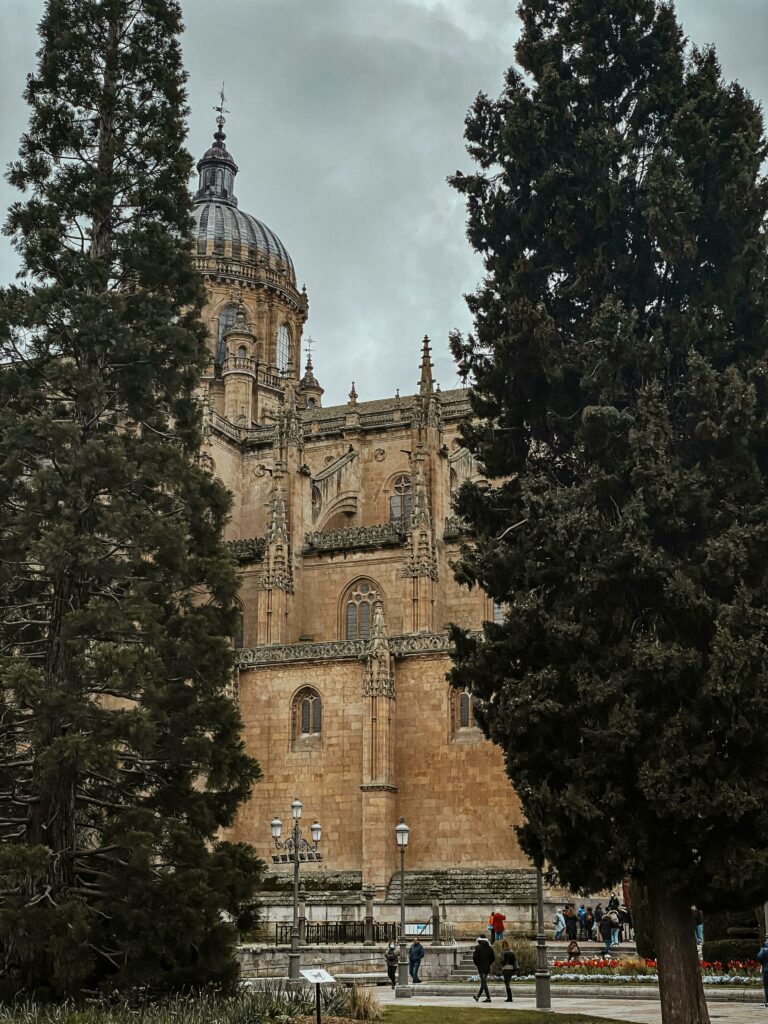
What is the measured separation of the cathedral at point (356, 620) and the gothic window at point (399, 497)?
55 millimetres

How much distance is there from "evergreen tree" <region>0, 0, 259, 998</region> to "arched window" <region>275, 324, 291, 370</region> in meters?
41.1

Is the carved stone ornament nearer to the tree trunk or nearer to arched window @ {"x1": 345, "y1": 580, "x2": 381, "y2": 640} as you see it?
arched window @ {"x1": 345, "y1": 580, "x2": 381, "y2": 640}

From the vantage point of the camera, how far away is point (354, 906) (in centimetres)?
3114

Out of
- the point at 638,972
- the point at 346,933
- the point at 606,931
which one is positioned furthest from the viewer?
the point at 346,933

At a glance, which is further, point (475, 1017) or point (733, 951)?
point (733, 951)

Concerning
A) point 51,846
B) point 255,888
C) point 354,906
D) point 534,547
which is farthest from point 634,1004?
point 354,906

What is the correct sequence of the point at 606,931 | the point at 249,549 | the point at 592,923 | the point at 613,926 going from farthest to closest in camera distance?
the point at 249,549 → the point at 592,923 → the point at 613,926 → the point at 606,931

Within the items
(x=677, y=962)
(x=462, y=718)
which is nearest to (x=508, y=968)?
(x=677, y=962)

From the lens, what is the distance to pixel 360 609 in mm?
40594

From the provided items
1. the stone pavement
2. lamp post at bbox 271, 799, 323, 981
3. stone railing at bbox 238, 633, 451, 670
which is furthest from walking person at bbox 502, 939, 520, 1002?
stone railing at bbox 238, 633, 451, 670

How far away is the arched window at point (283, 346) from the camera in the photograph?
192 ft

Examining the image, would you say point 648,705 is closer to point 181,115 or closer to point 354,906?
point 181,115

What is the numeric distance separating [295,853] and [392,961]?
138 inches

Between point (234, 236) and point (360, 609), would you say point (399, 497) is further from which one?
point (234, 236)
